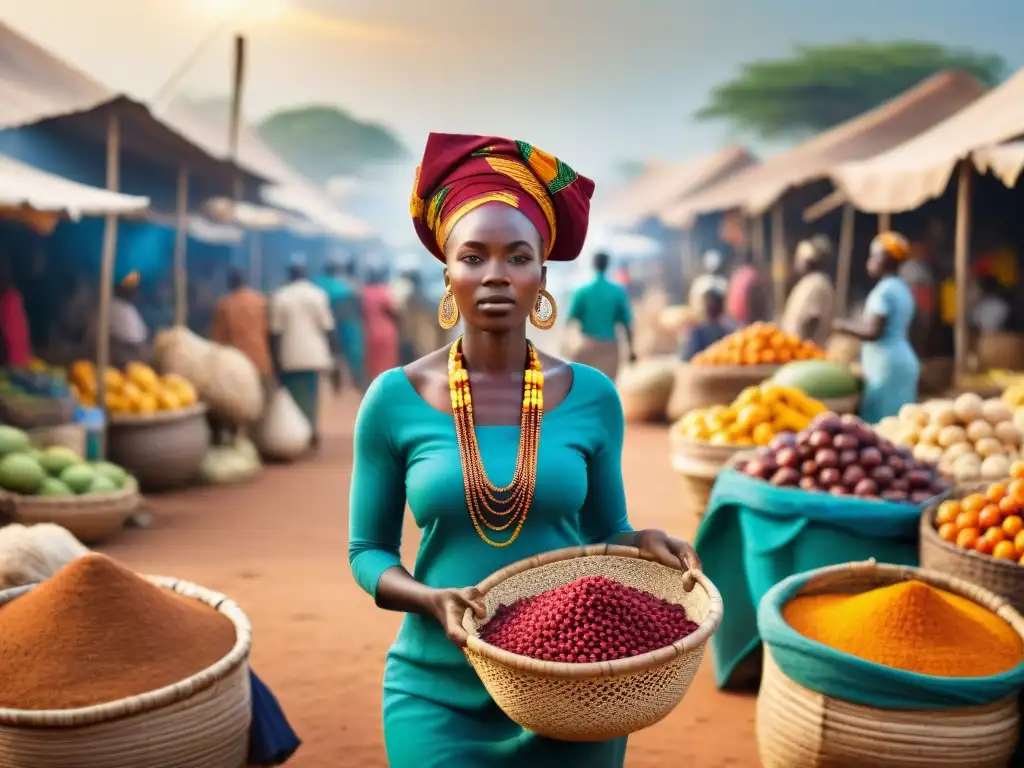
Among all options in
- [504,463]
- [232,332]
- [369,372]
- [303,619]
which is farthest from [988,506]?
[369,372]

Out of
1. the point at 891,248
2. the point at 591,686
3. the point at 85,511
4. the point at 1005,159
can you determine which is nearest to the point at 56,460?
the point at 85,511

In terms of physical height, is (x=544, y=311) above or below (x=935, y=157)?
below

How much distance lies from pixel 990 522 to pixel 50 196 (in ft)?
17.7

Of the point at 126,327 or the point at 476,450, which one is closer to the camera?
the point at 476,450

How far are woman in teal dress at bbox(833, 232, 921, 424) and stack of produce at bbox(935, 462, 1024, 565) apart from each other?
3.44m

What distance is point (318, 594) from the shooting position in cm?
523

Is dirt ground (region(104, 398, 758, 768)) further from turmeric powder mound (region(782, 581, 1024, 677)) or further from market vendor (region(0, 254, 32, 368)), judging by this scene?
market vendor (region(0, 254, 32, 368))

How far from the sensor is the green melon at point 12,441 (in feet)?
19.1

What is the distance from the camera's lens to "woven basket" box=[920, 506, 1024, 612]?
2.96 m

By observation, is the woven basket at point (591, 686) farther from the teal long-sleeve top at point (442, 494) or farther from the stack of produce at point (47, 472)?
the stack of produce at point (47, 472)

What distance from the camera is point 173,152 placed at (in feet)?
32.1

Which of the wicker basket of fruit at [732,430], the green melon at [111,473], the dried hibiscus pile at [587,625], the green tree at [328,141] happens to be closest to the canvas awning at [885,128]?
the wicker basket of fruit at [732,430]

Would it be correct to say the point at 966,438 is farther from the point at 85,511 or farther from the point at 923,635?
the point at 85,511

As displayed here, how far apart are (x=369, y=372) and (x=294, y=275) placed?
3449 millimetres
